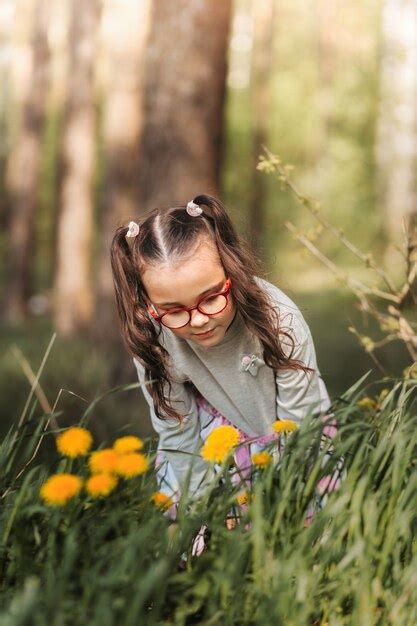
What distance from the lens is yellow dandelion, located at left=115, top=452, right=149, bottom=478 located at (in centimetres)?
169

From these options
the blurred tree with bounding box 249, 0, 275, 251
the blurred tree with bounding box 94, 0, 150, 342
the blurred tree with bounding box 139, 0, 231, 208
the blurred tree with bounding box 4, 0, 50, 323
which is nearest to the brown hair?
the blurred tree with bounding box 139, 0, 231, 208

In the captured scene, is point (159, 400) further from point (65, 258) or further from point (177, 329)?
point (65, 258)

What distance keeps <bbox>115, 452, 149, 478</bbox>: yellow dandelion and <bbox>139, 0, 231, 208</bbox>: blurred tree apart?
11.8 feet

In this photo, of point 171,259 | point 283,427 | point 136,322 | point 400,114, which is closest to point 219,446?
point 283,427

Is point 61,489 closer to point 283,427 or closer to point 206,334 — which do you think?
point 283,427

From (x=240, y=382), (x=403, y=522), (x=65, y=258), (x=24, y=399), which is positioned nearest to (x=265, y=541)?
(x=403, y=522)

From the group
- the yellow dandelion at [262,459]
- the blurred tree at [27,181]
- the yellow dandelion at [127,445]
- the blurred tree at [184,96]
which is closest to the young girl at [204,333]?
the yellow dandelion at [262,459]

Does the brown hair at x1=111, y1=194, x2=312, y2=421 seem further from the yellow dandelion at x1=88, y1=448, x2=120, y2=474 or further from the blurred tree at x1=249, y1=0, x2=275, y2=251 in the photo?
the blurred tree at x1=249, y1=0, x2=275, y2=251

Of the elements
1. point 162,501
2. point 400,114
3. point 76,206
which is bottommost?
point 76,206

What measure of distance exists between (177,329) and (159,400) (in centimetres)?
34

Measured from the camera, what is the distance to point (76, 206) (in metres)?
11.9

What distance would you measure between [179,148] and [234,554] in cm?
389

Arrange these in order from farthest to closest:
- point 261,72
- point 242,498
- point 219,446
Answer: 1. point 261,72
2. point 242,498
3. point 219,446

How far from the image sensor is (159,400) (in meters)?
2.50
